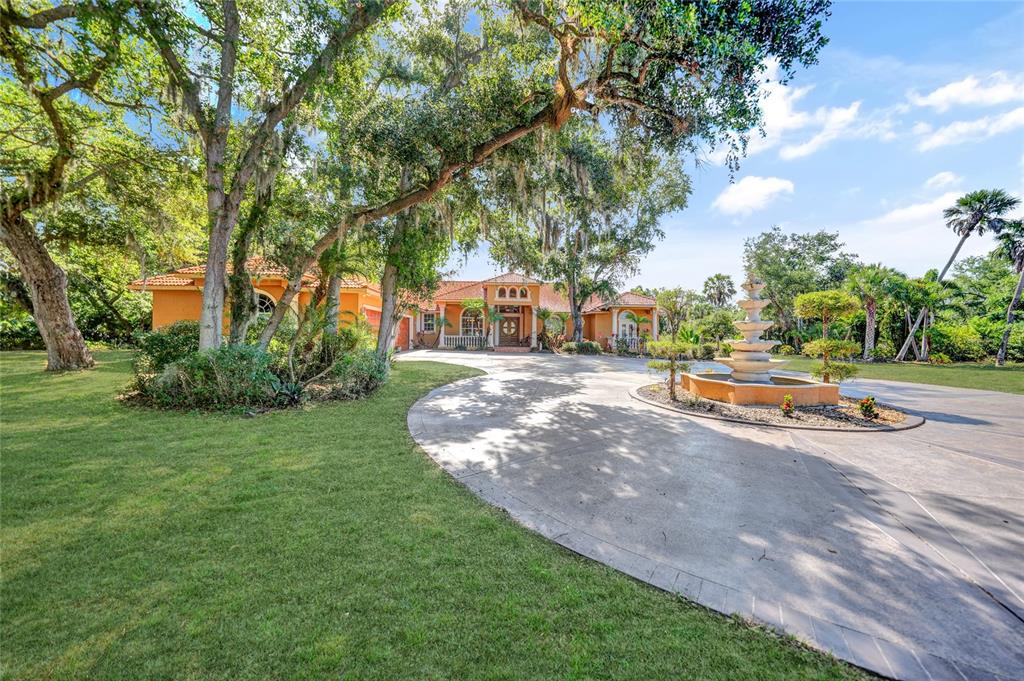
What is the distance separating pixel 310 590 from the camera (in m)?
2.31

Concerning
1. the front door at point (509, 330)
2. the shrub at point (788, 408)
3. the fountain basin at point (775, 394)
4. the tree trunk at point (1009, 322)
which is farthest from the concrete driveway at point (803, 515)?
the tree trunk at point (1009, 322)

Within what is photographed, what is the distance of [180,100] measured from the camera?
777 cm

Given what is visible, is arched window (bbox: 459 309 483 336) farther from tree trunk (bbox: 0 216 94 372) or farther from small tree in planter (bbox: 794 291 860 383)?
small tree in planter (bbox: 794 291 860 383)

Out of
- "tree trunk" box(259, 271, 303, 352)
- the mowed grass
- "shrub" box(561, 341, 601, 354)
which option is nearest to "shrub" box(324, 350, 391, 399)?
"tree trunk" box(259, 271, 303, 352)

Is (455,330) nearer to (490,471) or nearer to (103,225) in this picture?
(103,225)

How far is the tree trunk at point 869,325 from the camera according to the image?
72.0ft

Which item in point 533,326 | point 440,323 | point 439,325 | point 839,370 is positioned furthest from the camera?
point 439,325

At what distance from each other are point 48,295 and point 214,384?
752 centimetres

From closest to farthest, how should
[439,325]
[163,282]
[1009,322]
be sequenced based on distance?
1. [163,282]
2. [1009,322]
3. [439,325]

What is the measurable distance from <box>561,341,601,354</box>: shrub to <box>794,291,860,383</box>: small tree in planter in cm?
1361

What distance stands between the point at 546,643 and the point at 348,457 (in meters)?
3.49

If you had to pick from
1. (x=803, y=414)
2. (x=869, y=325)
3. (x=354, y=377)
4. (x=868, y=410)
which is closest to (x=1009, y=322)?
(x=869, y=325)

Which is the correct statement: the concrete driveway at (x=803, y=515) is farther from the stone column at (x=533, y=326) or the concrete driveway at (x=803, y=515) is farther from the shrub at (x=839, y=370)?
the stone column at (x=533, y=326)

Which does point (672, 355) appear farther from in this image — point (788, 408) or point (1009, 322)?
point (1009, 322)
